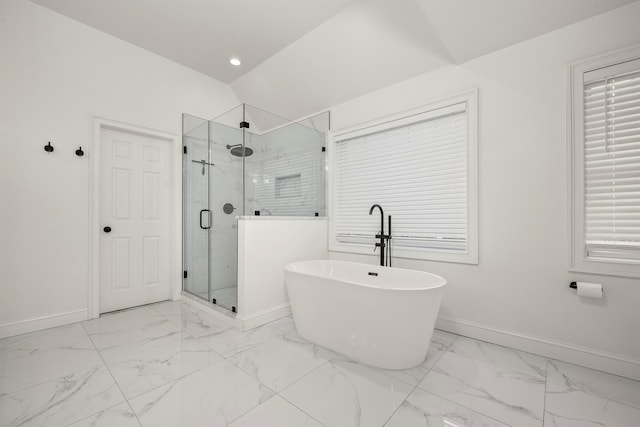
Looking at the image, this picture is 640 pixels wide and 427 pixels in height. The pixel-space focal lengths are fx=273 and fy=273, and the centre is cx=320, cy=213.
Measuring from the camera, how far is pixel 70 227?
255cm

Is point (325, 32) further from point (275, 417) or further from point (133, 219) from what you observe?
point (275, 417)

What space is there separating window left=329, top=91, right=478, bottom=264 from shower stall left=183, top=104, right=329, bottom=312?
0.33 meters

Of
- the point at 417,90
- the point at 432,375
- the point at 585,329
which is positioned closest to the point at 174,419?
the point at 432,375

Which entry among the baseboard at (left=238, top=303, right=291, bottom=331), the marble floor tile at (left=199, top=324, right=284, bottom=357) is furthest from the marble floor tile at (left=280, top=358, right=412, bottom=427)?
the baseboard at (left=238, top=303, right=291, bottom=331)

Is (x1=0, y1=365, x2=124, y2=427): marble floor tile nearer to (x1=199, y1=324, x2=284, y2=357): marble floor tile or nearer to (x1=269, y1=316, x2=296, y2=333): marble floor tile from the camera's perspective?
(x1=199, y1=324, x2=284, y2=357): marble floor tile

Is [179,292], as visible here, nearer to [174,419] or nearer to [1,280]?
[1,280]

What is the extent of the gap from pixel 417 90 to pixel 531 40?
2.89 feet

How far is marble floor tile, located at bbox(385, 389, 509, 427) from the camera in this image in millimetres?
1320

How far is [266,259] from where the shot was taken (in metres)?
2.64

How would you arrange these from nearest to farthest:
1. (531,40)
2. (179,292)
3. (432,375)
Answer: (432,375) < (531,40) < (179,292)

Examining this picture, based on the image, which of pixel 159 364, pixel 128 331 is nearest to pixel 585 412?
pixel 159 364

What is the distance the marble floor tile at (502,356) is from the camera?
1.83 meters

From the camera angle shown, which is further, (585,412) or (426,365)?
(426,365)

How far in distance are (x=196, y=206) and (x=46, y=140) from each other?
1371 mm
